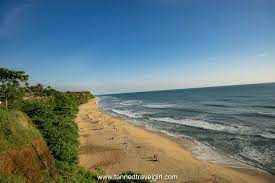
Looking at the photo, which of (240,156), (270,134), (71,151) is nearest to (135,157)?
(71,151)

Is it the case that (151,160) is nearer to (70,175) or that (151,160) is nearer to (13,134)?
(70,175)

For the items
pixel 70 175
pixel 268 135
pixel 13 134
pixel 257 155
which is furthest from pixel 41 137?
pixel 268 135

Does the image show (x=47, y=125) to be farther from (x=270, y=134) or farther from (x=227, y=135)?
(x=270, y=134)

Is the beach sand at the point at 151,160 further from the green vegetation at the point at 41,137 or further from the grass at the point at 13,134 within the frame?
the grass at the point at 13,134

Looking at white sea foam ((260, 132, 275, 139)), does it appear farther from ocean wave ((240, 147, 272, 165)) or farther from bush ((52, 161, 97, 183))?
bush ((52, 161, 97, 183))

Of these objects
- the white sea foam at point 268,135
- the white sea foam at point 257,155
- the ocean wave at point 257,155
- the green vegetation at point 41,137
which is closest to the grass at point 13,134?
the green vegetation at point 41,137

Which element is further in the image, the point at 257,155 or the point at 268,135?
the point at 268,135

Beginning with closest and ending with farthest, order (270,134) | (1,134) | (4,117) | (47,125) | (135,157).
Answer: (1,134)
(4,117)
(47,125)
(135,157)
(270,134)

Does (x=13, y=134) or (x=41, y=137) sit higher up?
(x=13, y=134)

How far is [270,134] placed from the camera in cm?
3084

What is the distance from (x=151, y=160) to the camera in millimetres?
22438

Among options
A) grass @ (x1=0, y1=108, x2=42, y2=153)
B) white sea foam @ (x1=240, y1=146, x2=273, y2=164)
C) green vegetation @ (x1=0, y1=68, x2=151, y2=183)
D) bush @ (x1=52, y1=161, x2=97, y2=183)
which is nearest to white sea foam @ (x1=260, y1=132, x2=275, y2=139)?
white sea foam @ (x1=240, y1=146, x2=273, y2=164)

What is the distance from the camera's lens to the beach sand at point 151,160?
18523mm

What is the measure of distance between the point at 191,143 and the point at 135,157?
8.95 metres
